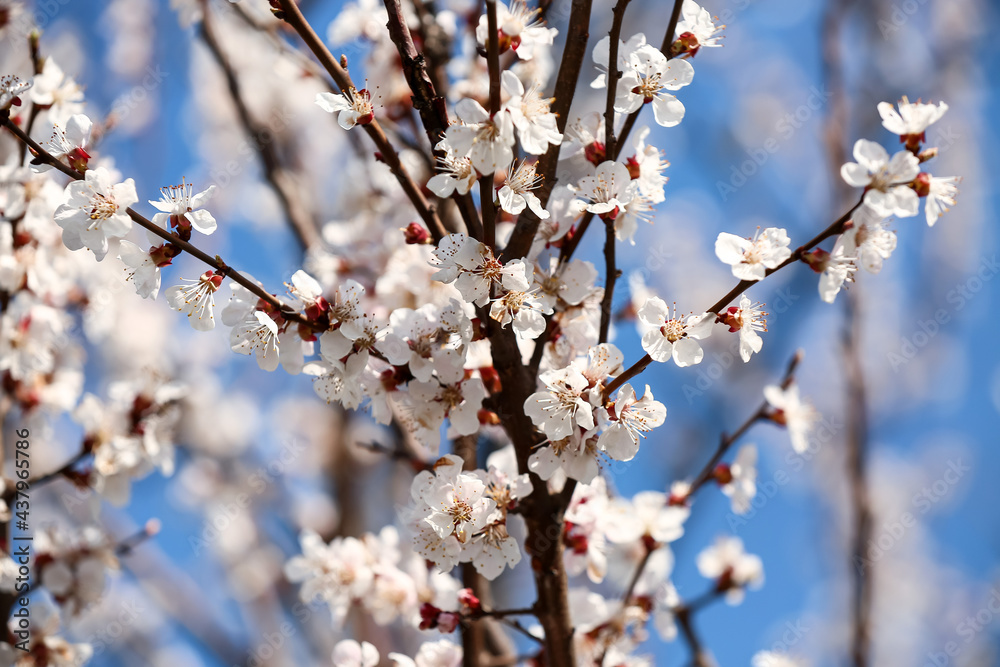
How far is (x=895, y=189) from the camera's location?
52.4 inches

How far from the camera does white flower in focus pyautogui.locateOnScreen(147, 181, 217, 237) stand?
4.46ft

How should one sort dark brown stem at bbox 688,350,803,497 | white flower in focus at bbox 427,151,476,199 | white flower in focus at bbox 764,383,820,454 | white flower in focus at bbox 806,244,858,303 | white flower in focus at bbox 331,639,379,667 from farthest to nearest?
white flower in focus at bbox 764,383,820,454
dark brown stem at bbox 688,350,803,497
white flower in focus at bbox 331,639,379,667
white flower in focus at bbox 806,244,858,303
white flower in focus at bbox 427,151,476,199

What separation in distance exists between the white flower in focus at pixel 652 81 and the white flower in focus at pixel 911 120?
38 cm

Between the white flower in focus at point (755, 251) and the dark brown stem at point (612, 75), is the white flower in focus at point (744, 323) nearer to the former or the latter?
the white flower in focus at point (755, 251)

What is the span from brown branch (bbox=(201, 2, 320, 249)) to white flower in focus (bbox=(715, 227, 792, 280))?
6.03 feet

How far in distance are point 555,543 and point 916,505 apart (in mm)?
7389

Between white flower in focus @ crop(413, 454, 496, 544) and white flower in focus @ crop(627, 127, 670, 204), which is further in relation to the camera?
white flower in focus @ crop(627, 127, 670, 204)

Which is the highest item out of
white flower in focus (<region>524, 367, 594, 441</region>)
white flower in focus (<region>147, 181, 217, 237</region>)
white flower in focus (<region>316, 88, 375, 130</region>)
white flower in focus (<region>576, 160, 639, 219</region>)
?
white flower in focus (<region>316, 88, 375, 130</region>)

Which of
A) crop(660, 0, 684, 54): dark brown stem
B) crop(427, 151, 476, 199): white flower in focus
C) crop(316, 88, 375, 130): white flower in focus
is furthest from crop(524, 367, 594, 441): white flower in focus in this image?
crop(660, 0, 684, 54): dark brown stem

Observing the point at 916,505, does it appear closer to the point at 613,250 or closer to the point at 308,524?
the point at 308,524

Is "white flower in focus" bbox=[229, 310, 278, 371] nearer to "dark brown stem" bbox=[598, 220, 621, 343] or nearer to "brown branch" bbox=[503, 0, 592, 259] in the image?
"brown branch" bbox=[503, 0, 592, 259]

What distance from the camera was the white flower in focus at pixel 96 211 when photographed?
1314 millimetres

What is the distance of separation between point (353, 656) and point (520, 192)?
1234 mm

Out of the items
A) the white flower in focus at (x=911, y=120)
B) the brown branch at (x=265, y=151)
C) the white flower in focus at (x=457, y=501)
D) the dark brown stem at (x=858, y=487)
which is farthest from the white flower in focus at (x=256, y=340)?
the dark brown stem at (x=858, y=487)
